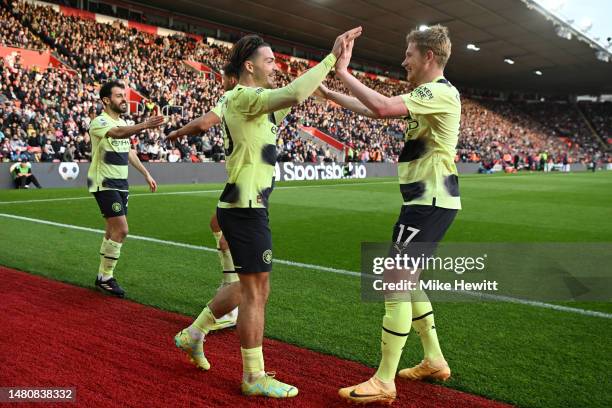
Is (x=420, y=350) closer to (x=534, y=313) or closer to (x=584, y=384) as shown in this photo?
(x=584, y=384)

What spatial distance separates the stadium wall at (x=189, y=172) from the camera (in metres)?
18.9

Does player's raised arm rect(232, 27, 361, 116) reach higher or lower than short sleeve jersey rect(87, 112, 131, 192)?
higher

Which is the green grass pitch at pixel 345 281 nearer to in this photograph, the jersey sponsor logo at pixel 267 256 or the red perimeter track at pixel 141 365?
the red perimeter track at pixel 141 365

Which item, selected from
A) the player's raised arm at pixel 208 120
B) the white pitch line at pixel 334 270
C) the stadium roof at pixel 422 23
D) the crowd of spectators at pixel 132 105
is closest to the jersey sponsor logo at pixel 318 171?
the crowd of spectators at pixel 132 105

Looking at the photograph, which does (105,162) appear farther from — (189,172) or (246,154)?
(189,172)

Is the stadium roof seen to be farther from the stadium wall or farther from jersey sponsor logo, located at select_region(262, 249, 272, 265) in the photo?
jersey sponsor logo, located at select_region(262, 249, 272, 265)

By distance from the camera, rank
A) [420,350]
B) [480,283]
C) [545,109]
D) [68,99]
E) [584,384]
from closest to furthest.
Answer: [584,384] → [420,350] → [480,283] → [68,99] → [545,109]

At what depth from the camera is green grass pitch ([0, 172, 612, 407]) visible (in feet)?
13.2

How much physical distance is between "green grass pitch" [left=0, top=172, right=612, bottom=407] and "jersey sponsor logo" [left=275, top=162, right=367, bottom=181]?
11.3 metres

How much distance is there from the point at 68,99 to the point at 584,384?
23016mm

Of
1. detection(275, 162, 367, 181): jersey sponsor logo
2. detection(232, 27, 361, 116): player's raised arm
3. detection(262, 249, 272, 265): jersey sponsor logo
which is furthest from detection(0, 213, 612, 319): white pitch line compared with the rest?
detection(275, 162, 367, 181): jersey sponsor logo

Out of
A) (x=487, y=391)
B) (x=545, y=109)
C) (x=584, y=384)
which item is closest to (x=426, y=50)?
(x=487, y=391)

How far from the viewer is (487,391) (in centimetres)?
365

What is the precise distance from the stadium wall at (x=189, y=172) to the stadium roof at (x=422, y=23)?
33.7ft
